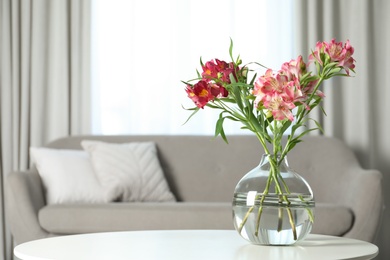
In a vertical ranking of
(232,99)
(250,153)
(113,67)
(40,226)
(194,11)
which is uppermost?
(194,11)

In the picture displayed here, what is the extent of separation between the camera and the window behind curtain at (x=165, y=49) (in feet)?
15.2

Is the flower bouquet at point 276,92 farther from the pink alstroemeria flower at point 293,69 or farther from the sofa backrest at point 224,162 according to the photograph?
the sofa backrest at point 224,162

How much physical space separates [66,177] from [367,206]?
1587 millimetres

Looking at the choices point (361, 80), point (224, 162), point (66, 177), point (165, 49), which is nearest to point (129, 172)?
point (66, 177)

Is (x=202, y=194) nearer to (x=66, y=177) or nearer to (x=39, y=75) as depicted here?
(x=66, y=177)

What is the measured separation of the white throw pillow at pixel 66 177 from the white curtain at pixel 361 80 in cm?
155

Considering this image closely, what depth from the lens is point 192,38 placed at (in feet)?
15.3

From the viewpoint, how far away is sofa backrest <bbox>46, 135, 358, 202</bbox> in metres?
4.13

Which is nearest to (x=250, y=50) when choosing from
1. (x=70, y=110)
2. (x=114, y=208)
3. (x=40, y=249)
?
(x=70, y=110)

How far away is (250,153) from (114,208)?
101cm

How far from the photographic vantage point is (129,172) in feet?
13.0

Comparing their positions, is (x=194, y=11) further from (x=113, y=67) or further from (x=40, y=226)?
(x=40, y=226)

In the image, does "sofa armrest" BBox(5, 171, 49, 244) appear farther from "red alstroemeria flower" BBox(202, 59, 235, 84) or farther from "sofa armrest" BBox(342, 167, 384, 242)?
"red alstroemeria flower" BBox(202, 59, 235, 84)

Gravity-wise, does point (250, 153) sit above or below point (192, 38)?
below
